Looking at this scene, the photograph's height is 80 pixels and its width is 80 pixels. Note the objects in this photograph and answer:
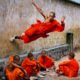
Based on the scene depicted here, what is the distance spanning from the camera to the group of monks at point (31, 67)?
9453mm

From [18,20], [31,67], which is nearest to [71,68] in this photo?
[31,67]

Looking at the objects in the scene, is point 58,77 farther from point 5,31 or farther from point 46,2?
point 46,2

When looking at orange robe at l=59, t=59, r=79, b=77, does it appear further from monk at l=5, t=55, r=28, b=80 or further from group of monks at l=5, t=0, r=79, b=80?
monk at l=5, t=55, r=28, b=80

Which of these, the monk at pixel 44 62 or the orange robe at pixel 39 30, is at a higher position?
the orange robe at pixel 39 30

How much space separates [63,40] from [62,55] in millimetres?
745

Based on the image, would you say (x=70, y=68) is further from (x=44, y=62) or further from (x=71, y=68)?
(x=44, y=62)

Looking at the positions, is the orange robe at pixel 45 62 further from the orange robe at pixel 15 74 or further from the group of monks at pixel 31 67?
the orange robe at pixel 15 74

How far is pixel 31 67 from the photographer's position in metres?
11.9

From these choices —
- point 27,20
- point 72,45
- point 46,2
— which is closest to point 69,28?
point 72,45

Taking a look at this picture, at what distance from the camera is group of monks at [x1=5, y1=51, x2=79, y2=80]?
945cm

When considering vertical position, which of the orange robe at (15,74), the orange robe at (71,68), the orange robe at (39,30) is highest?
the orange robe at (39,30)

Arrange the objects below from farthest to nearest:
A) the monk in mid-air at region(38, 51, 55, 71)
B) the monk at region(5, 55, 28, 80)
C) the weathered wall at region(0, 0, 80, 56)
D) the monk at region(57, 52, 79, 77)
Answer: the monk in mid-air at region(38, 51, 55, 71)
the monk at region(57, 52, 79, 77)
the weathered wall at region(0, 0, 80, 56)
the monk at region(5, 55, 28, 80)

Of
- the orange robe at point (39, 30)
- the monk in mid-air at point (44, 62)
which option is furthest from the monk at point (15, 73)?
the monk in mid-air at point (44, 62)

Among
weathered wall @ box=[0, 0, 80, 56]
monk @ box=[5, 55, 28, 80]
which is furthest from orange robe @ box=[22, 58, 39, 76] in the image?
monk @ box=[5, 55, 28, 80]
